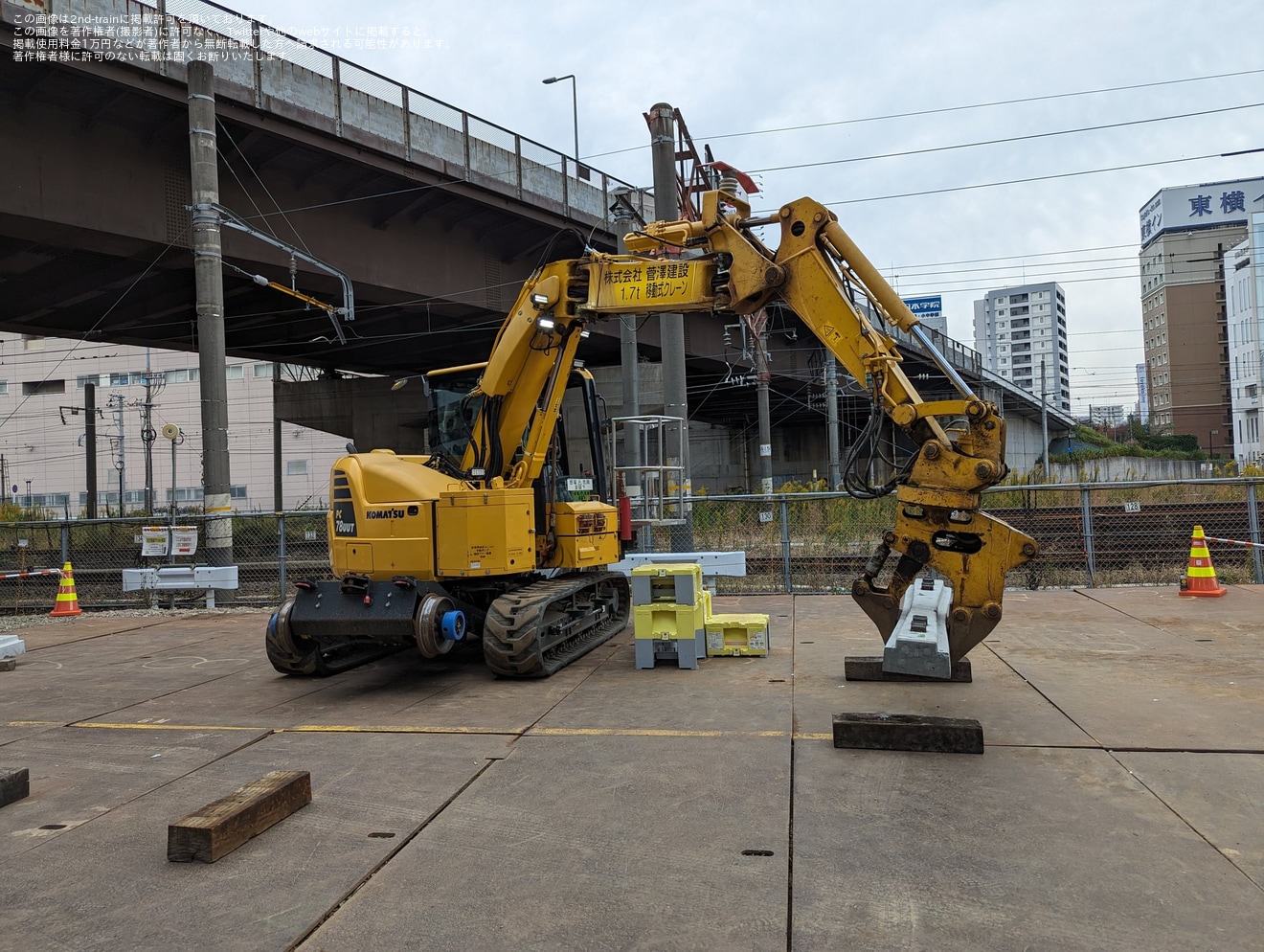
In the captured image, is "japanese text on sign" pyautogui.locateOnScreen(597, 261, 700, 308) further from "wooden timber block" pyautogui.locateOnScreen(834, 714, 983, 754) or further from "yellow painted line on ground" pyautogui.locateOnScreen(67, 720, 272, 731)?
"yellow painted line on ground" pyautogui.locateOnScreen(67, 720, 272, 731)

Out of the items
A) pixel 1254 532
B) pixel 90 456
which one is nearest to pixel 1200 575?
pixel 1254 532

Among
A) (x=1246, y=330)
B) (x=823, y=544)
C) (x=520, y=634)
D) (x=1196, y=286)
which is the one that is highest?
(x=1196, y=286)

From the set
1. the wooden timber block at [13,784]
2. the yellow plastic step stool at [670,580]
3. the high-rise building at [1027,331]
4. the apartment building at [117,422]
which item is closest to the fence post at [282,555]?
the yellow plastic step stool at [670,580]

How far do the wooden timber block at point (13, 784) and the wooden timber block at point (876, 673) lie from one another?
5.97 metres

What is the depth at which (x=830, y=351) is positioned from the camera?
287 inches

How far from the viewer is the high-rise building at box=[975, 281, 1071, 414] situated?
149875mm

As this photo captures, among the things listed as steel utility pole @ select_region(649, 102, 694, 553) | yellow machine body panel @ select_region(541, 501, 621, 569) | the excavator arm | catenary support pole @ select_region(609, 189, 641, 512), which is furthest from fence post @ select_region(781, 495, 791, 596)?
the excavator arm

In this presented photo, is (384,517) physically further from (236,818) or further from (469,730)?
(236,818)

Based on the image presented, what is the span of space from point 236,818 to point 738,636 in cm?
554

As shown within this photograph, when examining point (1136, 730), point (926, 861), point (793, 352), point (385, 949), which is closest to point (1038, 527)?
point (1136, 730)

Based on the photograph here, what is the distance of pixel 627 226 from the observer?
1900 centimetres

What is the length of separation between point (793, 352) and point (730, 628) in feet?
92.5

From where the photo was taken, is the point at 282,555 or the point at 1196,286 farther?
the point at 1196,286

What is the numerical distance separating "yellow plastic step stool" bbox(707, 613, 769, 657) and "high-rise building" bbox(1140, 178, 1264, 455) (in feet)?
329
